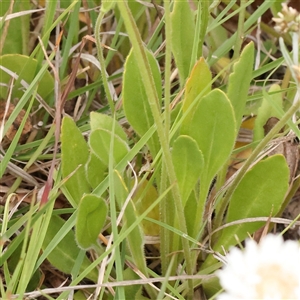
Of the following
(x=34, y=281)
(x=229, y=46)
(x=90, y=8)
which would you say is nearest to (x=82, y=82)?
(x=90, y=8)

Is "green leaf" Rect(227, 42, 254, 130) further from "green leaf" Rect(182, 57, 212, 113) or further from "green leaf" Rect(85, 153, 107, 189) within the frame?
"green leaf" Rect(85, 153, 107, 189)

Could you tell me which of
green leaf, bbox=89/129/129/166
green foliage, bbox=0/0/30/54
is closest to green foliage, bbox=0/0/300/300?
green leaf, bbox=89/129/129/166

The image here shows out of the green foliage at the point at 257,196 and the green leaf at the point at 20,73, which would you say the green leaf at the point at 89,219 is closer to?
the green foliage at the point at 257,196

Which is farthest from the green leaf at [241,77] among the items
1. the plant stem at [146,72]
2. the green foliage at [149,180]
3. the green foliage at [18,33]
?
the green foliage at [18,33]

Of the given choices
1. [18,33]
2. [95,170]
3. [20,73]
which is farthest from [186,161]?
[18,33]

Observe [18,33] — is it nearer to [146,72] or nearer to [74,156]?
[74,156]

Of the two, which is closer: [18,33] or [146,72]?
[146,72]
